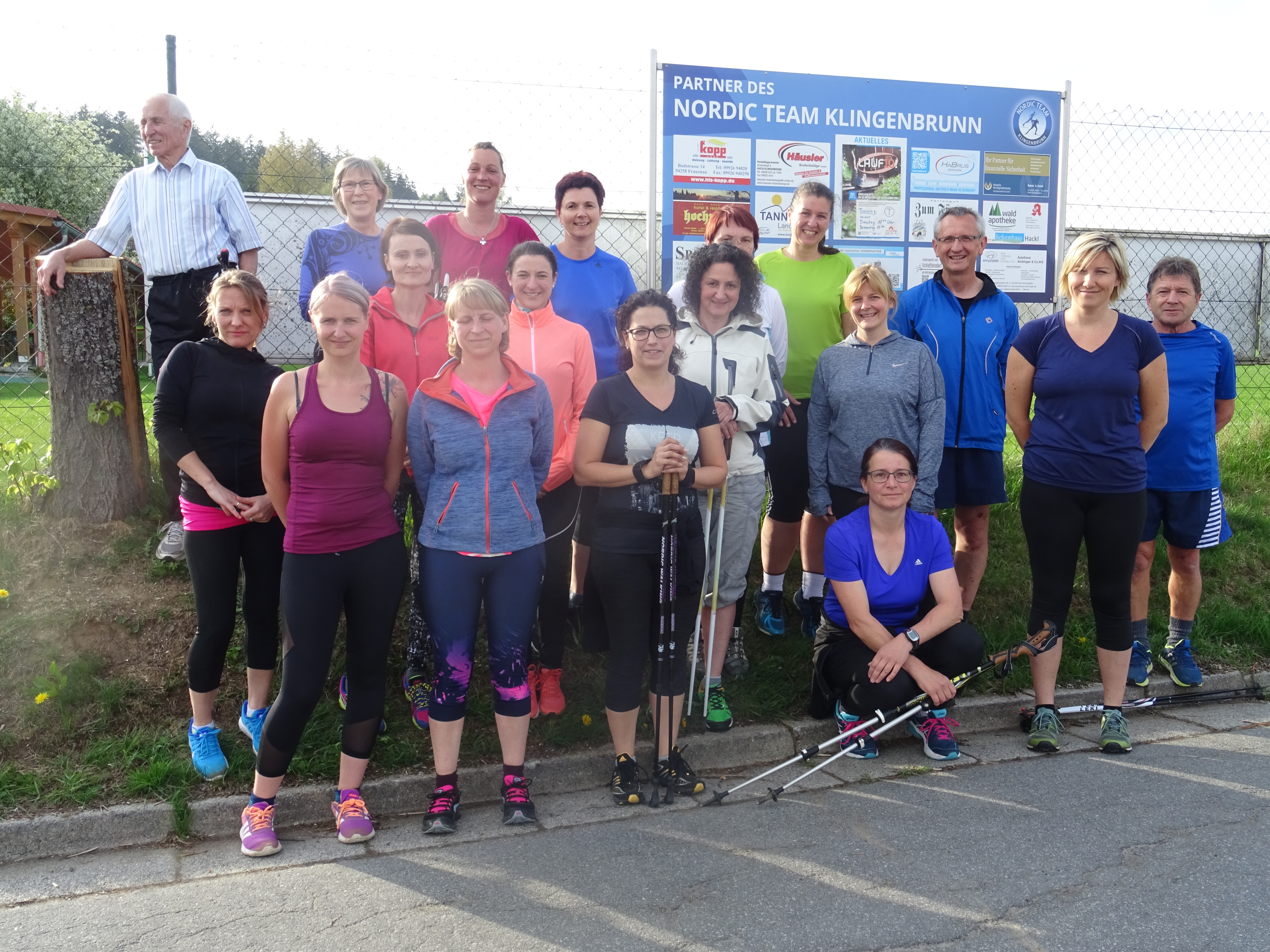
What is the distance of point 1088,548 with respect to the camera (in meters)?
4.39

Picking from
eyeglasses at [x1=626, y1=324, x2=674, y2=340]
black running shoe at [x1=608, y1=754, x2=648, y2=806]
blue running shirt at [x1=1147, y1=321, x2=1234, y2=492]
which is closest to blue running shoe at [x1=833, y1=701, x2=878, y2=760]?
black running shoe at [x1=608, y1=754, x2=648, y2=806]

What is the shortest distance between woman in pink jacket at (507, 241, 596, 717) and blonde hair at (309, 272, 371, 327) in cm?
64

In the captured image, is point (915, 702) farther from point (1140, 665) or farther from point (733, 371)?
point (1140, 665)

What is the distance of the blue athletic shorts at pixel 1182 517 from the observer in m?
5.16

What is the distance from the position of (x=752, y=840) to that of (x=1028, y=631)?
1.95 metres

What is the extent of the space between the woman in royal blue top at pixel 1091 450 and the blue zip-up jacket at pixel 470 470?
2430 mm

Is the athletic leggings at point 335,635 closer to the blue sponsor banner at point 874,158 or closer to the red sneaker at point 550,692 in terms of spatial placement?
the red sneaker at point 550,692

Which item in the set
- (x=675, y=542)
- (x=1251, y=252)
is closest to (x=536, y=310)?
(x=675, y=542)

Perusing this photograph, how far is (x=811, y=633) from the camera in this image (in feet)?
17.1

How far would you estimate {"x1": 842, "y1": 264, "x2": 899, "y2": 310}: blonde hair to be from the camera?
177 inches

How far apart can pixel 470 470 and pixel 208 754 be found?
1577 millimetres

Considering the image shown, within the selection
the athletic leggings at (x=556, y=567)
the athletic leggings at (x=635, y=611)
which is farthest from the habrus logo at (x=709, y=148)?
the athletic leggings at (x=635, y=611)

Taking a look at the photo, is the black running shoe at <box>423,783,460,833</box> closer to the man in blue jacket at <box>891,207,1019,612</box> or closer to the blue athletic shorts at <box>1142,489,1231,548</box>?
the man in blue jacket at <box>891,207,1019,612</box>

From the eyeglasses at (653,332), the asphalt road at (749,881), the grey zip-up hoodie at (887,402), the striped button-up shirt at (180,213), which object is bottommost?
the asphalt road at (749,881)
